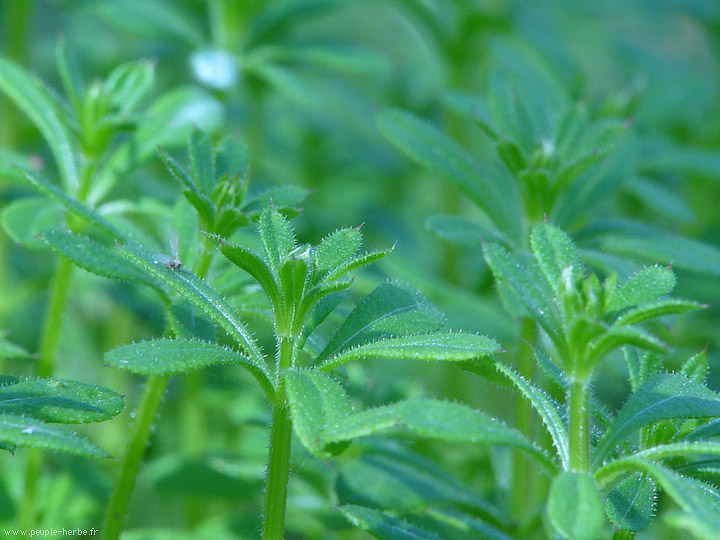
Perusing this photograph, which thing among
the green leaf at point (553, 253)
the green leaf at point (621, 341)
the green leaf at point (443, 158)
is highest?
the green leaf at point (443, 158)

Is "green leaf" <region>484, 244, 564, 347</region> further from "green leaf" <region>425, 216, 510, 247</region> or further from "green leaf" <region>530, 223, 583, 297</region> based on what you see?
"green leaf" <region>425, 216, 510, 247</region>

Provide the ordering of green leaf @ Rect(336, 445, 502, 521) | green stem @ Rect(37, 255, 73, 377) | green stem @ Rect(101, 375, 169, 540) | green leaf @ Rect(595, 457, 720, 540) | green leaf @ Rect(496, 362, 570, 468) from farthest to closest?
green stem @ Rect(37, 255, 73, 377), green leaf @ Rect(336, 445, 502, 521), green stem @ Rect(101, 375, 169, 540), green leaf @ Rect(496, 362, 570, 468), green leaf @ Rect(595, 457, 720, 540)

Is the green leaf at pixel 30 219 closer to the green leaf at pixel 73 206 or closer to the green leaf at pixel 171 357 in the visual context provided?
the green leaf at pixel 73 206

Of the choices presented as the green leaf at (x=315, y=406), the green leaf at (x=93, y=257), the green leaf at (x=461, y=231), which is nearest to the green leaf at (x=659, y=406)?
the green leaf at (x=315, y=406)

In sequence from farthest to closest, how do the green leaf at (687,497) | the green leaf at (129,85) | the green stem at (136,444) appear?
1. the green leaf at (129,85)
2. the green stem at (136,444)
3. the green leaf at (687,497)

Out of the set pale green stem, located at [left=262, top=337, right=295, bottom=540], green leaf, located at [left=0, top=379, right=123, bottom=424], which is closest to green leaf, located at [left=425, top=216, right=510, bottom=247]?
pale green stem, located at [left=262, top=337, right=295, bottom=540]

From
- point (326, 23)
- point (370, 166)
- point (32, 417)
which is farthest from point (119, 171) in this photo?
point (326, 23)

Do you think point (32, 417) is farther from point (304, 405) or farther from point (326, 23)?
point (326, 23)
